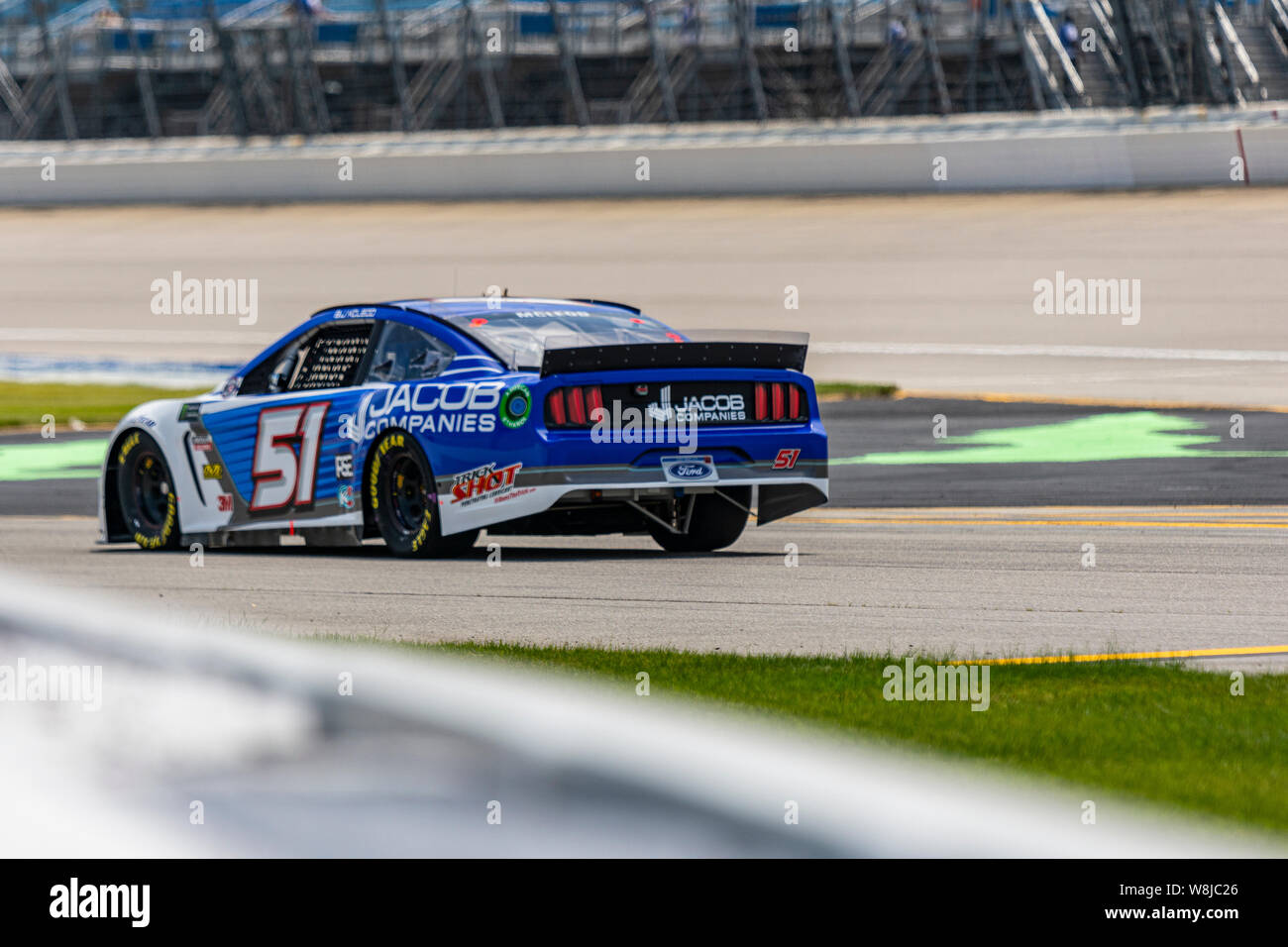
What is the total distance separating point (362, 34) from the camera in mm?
54406

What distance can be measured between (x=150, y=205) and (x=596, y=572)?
43.2 meters

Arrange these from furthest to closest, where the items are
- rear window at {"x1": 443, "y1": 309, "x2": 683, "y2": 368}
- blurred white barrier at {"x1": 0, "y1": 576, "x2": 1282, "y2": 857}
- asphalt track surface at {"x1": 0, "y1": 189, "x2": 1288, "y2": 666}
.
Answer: rear window at {"x1": 443, "y1": 309, "x2": 683, "y2": 368}
asphalt track surface at {"x1": 0, "y1": 189, "x2": 1288, "y2": 666}
blurred white barrier at {"x1": 0, "y1": 576, "x2": 1282, "y2": 857}

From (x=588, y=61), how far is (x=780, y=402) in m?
41.9

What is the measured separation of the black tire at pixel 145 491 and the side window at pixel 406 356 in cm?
166

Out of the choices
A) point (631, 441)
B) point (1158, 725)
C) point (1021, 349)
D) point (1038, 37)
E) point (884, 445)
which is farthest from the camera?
point (1038, 37)

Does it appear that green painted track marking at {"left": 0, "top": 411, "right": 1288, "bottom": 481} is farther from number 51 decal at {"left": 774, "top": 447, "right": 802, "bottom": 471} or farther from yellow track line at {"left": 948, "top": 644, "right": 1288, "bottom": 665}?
yellow track line at {"left": 948, "top": 644, "right": 1288, "bottom": 665}

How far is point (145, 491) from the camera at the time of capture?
11836 millimetres

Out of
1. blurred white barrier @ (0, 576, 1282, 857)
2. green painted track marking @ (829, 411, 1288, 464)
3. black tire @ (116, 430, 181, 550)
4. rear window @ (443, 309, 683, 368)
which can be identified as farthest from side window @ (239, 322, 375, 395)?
blurred white barrier @ (0, 576, 1282, 857)

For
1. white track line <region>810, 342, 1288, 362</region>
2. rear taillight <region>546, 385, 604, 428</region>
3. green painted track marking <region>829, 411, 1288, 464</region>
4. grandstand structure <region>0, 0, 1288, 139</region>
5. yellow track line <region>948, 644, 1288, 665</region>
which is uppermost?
grandstand structure <region>0, 0, 1288, 139</region>

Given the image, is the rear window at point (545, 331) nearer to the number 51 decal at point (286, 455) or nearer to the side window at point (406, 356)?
the side window at point (406, 356)

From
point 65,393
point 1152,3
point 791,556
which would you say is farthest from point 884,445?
point 1152,3

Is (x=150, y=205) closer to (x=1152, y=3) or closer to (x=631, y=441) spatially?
(x=1152, y=3)

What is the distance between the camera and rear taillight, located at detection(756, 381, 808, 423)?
33.6 feet

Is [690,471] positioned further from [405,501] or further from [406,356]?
[406,356]
